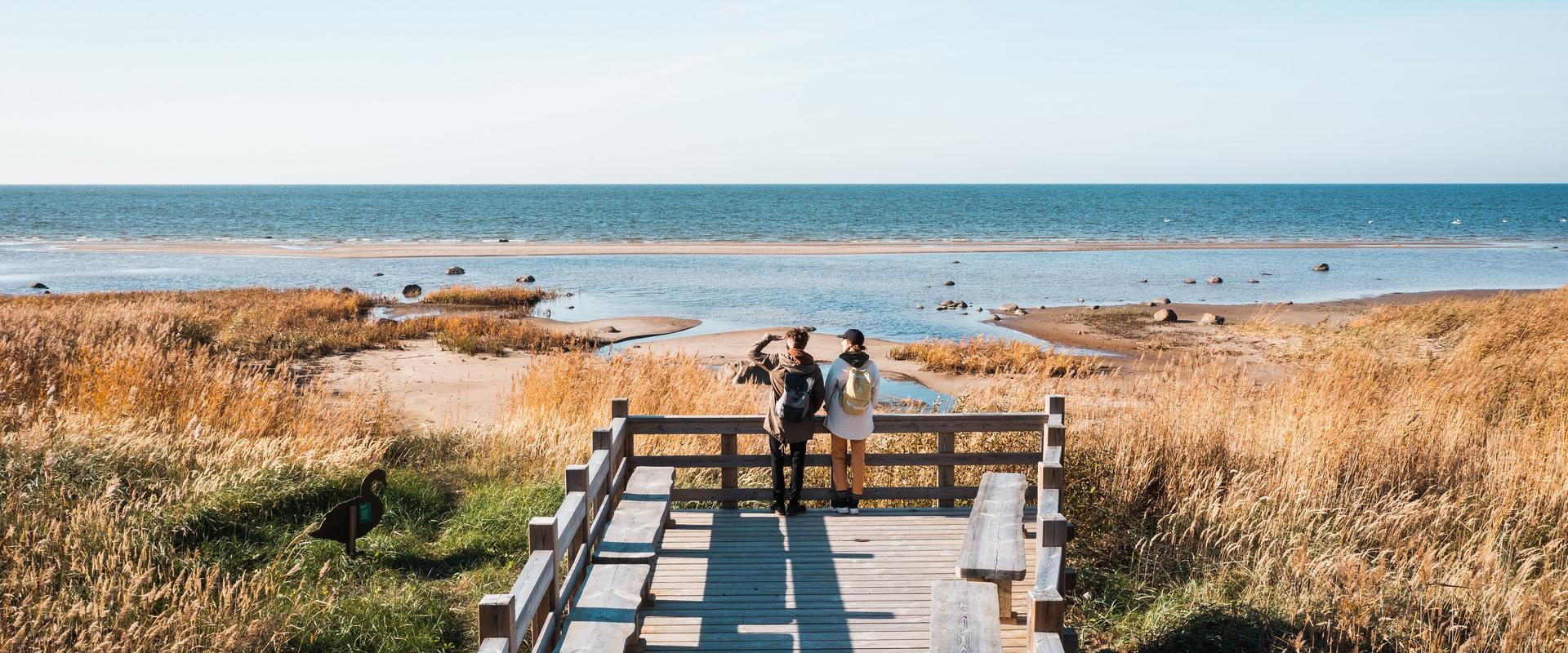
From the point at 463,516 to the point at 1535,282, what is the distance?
158ft

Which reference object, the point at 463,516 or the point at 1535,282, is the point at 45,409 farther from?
the point at 1535,282

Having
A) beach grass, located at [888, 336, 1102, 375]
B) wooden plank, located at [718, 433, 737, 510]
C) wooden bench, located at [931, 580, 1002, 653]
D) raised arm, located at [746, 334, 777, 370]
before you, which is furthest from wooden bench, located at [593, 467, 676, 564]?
beach grass, located at [888, 336, 1102, 375]

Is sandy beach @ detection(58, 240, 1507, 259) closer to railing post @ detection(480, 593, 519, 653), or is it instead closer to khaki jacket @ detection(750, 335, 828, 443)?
khaki jacket @ detection(750, 335, 828, 443)

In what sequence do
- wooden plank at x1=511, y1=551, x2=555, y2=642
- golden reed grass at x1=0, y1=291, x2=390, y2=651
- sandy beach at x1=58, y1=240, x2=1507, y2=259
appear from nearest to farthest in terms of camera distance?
wooden plank at x1=511, y1=551, x2=555, y2=642
golden reed grass at x1=0, y1=291, x2=390, y2=651
sandy beach at x1=58, y1=240, x2=1507, y2=259

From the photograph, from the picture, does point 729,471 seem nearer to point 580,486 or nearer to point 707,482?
point 707,482

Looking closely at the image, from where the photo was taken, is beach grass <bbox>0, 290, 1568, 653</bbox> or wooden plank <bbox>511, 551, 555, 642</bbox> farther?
beach grass <bbox>0, 290, 1568, 653</bbox>

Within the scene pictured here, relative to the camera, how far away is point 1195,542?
831 cm

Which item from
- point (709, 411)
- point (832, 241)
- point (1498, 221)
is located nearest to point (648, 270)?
point (832, 241)

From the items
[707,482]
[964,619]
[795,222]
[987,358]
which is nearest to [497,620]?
[964,619]

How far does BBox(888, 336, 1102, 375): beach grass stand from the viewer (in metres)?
21.8

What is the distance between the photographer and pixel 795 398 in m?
8.18

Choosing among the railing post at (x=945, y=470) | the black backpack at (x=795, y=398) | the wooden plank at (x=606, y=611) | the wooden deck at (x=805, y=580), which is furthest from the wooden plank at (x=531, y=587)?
the railing post at (x=945, y=470)

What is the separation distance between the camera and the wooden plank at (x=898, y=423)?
860cm

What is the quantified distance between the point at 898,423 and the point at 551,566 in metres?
4.00
